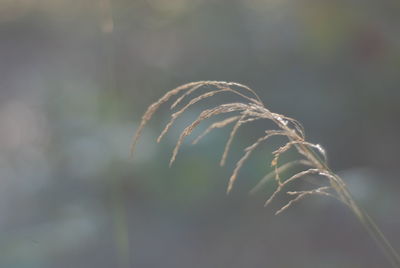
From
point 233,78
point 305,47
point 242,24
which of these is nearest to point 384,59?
point 305,47

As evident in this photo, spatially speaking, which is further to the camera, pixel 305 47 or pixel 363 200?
pixel 305 47

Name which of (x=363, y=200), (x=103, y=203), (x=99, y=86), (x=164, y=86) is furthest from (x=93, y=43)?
(x=363, y=200)

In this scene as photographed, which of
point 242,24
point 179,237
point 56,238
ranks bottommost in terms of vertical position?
point 179,237

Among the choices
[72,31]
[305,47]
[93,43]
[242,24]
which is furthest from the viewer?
[72,31]

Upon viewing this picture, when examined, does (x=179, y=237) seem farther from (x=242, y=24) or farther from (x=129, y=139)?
(x=242, y=24)

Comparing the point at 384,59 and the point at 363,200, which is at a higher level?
the point at 384,59

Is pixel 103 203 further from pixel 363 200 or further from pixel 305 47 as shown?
pixel 305 47

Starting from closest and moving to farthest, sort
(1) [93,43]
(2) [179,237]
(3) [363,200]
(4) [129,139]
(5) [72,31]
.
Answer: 1. (3) [363,200]
2. (2) [179,237]
3. (4) [129,139]
4. (1) [93,43]
5. (5) [72,31]
